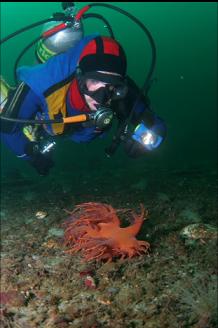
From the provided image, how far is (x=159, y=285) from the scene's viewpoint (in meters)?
4.30

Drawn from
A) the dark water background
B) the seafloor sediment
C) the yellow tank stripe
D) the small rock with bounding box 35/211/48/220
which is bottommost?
the dark water background

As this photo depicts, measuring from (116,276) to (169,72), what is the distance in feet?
287

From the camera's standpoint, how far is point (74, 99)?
4.81m

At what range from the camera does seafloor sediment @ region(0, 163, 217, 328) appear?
3.82m

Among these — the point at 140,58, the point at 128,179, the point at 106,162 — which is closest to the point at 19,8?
the point at 140,58

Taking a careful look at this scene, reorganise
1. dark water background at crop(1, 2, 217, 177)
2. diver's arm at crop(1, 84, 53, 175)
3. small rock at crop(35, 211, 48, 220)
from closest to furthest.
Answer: diver's arm at crop(1, 84, 53, 175), small rock at crop(35, 211, 48, 220), dark water background at crop(1, 2, 217, 177)

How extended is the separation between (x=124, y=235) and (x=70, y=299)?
3.52ft

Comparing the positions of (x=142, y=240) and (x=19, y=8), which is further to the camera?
(x=19, y=8)

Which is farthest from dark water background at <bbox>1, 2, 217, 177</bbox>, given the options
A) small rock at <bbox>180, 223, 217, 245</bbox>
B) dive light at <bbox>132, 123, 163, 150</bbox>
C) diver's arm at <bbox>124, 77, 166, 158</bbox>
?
small rock at <bbox>180, 223, 217, 245</bbox>

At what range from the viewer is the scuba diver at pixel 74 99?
4.53m

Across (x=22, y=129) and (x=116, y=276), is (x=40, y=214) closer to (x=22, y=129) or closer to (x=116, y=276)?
(x=22, y=129)

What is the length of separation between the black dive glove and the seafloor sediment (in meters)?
1.07

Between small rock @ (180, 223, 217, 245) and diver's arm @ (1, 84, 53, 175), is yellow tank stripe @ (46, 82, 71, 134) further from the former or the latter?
small rock @ (180, 223, 217, 245)

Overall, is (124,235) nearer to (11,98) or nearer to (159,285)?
(159,285)
